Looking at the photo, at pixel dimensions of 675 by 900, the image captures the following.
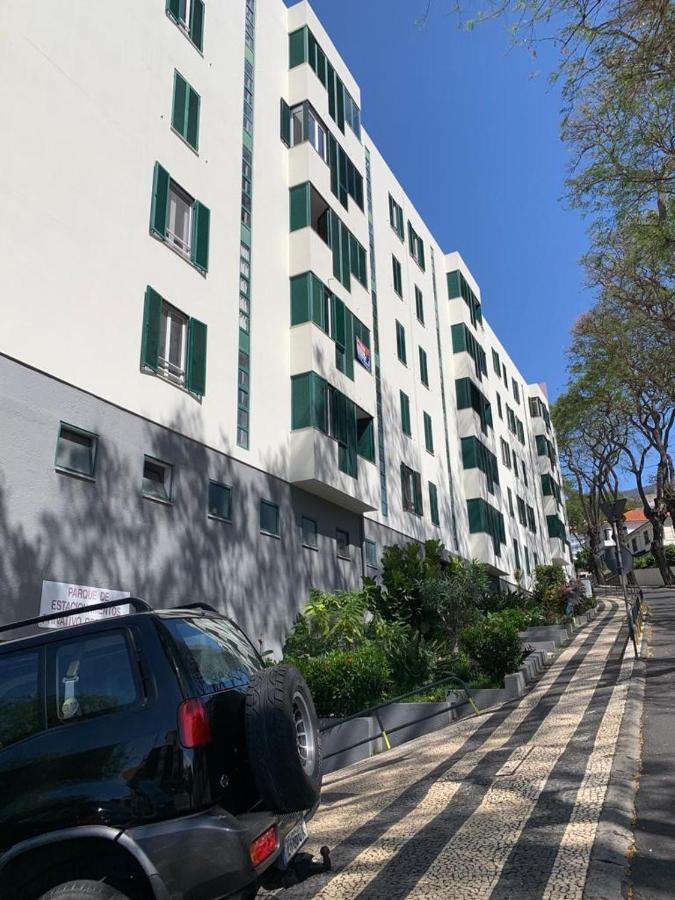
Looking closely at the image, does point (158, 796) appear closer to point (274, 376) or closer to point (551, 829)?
point (551, 829)

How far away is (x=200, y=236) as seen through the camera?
1430cm

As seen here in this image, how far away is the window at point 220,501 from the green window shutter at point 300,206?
808 centimetres

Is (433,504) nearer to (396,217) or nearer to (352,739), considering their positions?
(396,217)

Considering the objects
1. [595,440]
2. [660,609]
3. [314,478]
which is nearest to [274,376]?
[314,478]

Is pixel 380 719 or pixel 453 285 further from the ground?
pixel 453 285

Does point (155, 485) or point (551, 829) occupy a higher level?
point (155, 485)

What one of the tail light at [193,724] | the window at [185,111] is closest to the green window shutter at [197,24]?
the window at [185,111]

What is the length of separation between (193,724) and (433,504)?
23300 mm

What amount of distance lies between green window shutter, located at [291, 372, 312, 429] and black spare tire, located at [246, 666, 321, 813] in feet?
42.9

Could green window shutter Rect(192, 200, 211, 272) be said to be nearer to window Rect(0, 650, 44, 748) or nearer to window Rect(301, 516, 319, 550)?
window Rect(301, 516, 319, 550)

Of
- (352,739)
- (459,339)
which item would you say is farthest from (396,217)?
(352,739)

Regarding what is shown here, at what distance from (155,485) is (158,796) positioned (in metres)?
9.47

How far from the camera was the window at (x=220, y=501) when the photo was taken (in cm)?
1350

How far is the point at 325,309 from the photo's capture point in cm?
1859
